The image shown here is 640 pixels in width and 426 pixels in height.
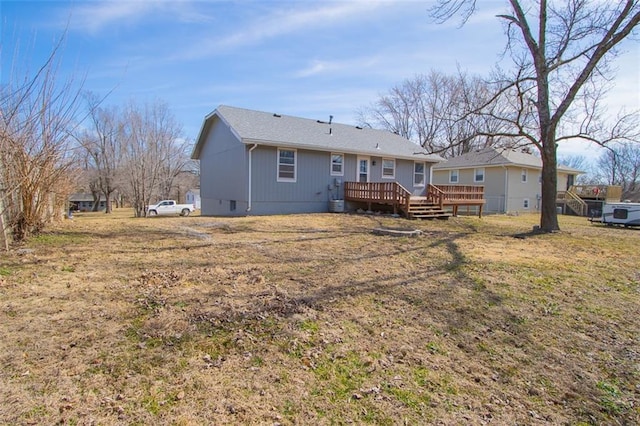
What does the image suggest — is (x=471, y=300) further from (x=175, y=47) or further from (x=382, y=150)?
(x=382, y=150)

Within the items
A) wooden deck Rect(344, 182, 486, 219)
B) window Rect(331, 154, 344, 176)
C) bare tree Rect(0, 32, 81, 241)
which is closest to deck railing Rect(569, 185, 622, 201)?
wooden deck Rect(344, 182, 486, 219)

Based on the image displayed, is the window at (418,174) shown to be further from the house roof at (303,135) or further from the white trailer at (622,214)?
the white trailer at (622,214)

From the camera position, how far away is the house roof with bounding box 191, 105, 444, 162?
1423 centimetres

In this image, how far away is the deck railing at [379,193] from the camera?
45.8 feet

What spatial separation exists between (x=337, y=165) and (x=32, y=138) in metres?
11.9

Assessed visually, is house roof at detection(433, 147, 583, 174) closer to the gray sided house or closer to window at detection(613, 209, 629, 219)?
the gray sided house

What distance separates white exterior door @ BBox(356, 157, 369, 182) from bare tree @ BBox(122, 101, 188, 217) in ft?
64.5

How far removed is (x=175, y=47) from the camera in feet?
38.6

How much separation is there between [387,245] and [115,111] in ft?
110

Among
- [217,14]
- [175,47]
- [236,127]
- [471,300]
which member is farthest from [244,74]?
[471,300]

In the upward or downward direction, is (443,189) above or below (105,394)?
above

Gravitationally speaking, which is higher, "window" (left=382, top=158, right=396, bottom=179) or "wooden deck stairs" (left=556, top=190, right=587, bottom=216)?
"window" (left=382, top=158, right=396, bottom=179)

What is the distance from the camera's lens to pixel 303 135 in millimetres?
Answer: 15695

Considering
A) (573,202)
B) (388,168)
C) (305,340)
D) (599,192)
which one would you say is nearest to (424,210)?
(388,168)
